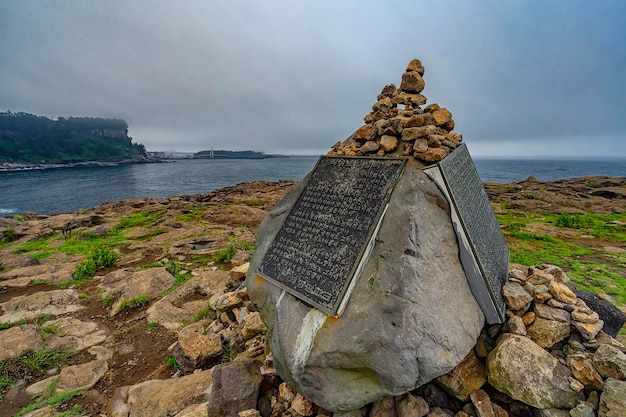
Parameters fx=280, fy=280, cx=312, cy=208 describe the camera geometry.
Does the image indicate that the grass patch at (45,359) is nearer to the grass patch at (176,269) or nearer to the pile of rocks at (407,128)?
the grass patch at (176,269)

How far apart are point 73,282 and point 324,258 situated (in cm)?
681

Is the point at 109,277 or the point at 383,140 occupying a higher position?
the point at 383,140

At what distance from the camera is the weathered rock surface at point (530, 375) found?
241 cm

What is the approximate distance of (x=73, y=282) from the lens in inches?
258

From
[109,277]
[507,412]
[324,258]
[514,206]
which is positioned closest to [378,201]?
[324,258]

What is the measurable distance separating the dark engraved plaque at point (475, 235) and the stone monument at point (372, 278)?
8 cm

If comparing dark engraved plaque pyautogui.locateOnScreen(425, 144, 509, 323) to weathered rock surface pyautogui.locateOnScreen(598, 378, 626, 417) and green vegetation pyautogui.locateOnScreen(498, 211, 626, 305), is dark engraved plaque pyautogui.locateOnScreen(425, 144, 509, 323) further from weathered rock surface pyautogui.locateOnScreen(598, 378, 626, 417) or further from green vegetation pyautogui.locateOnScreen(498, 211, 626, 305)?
green vegetation pyautogui.locateOnScreen(498, 211, 626, 305)

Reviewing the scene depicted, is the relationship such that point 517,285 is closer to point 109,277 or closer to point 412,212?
point 412,212

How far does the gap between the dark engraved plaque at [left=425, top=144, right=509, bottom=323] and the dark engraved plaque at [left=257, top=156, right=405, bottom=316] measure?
61 centimetres

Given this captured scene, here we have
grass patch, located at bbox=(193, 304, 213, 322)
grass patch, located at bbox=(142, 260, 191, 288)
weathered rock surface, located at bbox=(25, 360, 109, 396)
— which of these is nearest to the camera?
weathered rock surface, located at bbox=(25, 360, 109, 396)

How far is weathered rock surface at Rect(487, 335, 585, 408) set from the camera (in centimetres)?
241

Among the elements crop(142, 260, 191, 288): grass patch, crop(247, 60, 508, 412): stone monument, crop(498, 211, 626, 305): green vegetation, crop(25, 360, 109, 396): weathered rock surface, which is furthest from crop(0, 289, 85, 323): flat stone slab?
crop(498, 211, 626, 305): green vegetation

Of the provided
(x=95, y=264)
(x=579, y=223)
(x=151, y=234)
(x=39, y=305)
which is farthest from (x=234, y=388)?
(x=579, y=223)

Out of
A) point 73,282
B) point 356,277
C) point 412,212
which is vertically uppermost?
point 412,212
